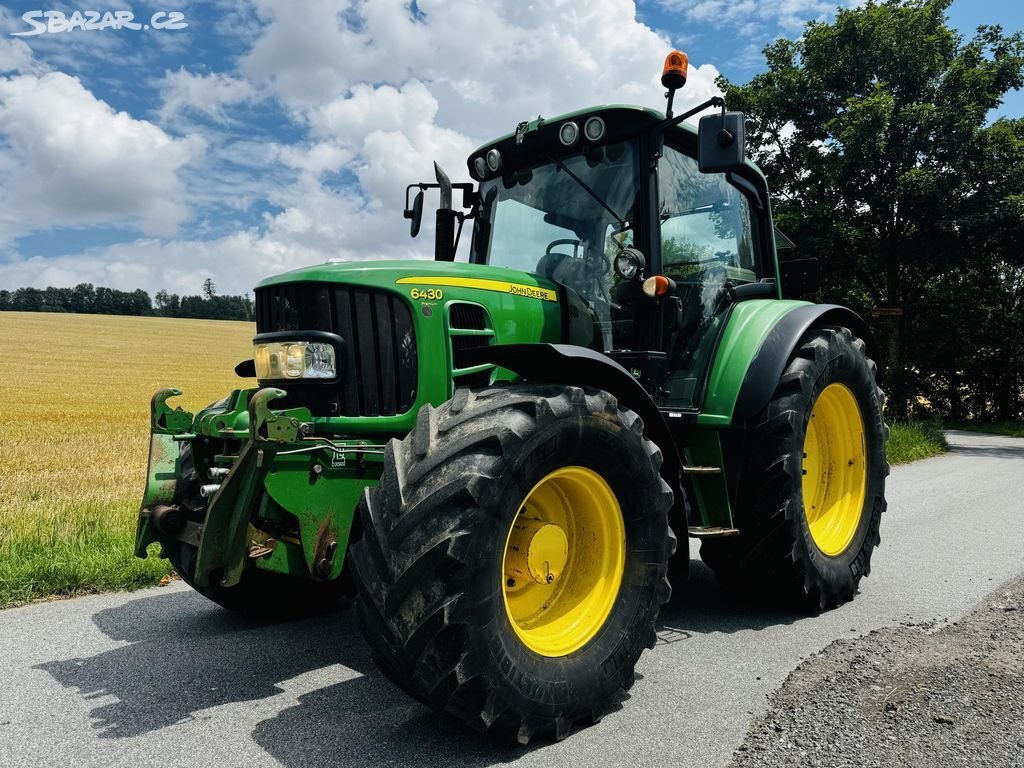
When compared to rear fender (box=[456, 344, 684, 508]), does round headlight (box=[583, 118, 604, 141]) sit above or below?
above

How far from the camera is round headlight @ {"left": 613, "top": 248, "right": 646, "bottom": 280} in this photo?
3.80 metres

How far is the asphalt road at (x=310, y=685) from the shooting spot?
2521 millimetres

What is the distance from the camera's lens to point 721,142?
342 centimetres

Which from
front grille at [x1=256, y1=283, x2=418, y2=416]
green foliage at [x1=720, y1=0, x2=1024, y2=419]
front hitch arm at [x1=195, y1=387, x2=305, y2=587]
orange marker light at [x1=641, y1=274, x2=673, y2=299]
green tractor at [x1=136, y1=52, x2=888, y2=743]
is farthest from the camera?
green foliage at [x1=720, y1=0, x2=1024, y2=419]

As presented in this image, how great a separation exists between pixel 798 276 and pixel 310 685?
403cm

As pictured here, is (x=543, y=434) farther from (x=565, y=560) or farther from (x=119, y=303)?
(x=119, y=303)

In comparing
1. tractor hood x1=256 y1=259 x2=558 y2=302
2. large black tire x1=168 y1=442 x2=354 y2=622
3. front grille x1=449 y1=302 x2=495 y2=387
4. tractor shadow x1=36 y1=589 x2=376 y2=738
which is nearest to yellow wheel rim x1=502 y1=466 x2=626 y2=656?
front grille x1=449 y1=302 x2=495 y2=387

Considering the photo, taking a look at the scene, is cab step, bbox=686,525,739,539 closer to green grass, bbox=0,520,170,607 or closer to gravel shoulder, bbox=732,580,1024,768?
gravel shoulder, bbox=732,580,1024,768

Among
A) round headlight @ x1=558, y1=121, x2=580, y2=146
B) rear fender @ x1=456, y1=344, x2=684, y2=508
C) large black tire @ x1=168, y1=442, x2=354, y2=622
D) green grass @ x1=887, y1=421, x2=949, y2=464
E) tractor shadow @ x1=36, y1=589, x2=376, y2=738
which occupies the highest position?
round headlight @ x1=558, y1=121, x2=580, y2=146

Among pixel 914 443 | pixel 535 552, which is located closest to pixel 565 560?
pixel 535 552

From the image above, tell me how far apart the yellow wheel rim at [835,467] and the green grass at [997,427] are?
16.1 m

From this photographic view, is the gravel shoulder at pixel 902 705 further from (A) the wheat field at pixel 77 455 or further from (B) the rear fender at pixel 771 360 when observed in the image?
(A) the wheat field at pixel 77 455

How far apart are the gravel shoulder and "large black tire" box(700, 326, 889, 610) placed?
44 centimetres

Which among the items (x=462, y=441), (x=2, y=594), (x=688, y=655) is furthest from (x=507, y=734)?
(x=2, y=594)
